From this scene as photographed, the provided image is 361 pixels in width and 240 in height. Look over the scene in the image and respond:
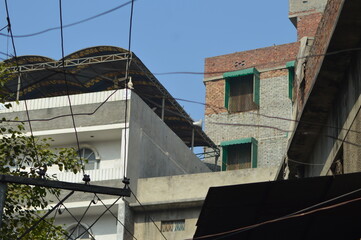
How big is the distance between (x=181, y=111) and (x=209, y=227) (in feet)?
83.4

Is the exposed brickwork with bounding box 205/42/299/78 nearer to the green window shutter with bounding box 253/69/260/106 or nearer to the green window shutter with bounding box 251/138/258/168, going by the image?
the green window shutter with bounding box 253/69/260/106

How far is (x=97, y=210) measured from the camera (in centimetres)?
3161

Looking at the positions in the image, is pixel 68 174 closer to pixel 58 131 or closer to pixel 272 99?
pixel 58 131

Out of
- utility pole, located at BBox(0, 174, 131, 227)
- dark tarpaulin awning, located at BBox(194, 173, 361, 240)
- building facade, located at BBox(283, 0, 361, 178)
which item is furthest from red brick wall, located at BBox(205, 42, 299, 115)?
utility pole, located at BBox(0, 174, 131, 227)

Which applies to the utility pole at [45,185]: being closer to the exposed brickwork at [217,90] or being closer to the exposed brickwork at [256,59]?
the exposed brickwork at [256,59]

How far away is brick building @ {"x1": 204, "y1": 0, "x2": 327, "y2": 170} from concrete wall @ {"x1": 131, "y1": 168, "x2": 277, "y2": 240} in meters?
12.1

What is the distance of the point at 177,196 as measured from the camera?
3175 centimetres

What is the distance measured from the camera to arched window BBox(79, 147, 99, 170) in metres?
32.7

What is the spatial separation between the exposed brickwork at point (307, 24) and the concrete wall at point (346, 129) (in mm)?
30922

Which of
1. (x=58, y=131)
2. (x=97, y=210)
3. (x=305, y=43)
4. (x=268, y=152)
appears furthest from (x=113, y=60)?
(x=305, y=43)

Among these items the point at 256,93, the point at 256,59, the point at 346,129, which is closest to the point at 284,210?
the point at 346,129

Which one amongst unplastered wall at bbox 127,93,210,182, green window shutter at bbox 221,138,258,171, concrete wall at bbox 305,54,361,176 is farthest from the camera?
green window shutter at bbox 221,138,258,171

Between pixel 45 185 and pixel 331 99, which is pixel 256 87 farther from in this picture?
pixel 45 185

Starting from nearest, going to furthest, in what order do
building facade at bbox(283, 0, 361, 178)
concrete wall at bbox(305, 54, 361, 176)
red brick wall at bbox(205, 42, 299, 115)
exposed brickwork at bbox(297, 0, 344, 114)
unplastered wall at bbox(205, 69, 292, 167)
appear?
building facade at bbox(283, 0, 361, 178)
concrete wall at bbox(305, 54, 361, 176)
exposed brickwork at bbox(297, 0, 344, 114)
unplastered wall at bbox(205, 69, 292, 167)
red brick wall at bbox(205, 42, 299, 115)
